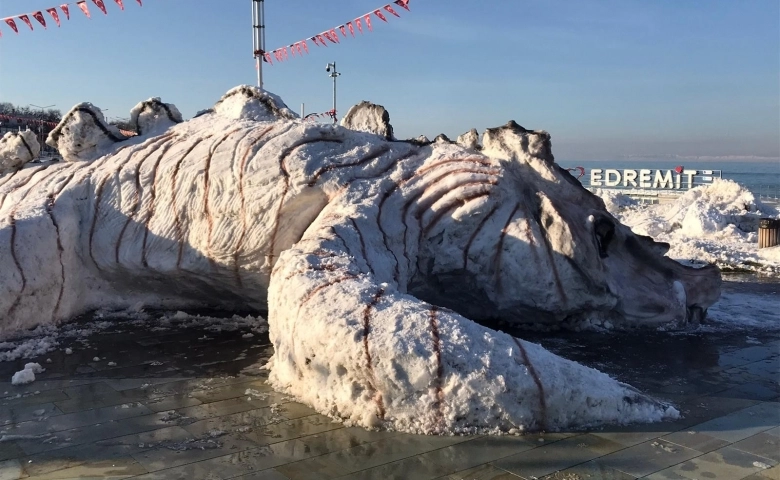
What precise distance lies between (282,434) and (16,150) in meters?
5.21

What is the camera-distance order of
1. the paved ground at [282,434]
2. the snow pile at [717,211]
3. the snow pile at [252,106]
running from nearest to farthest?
1. the paved ground at [282,434]
2. the snow pile at [252,106]
3. the snow pile at [717,211]

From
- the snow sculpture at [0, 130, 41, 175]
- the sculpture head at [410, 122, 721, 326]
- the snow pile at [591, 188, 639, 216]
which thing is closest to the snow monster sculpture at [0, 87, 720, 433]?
the sculpture head at [410, 122, 721, 326]

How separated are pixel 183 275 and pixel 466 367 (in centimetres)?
347

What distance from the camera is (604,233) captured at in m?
6.09

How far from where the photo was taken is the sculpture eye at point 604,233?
6059 mm

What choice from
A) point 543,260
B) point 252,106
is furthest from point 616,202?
point 252,106

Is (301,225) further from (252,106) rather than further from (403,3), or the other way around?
(403,3)

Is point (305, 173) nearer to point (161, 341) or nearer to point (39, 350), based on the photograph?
point (161, 341)

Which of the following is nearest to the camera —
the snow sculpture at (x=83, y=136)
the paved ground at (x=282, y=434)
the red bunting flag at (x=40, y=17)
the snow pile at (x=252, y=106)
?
the paved ground at (x=282, y=434)

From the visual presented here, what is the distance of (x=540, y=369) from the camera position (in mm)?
3580

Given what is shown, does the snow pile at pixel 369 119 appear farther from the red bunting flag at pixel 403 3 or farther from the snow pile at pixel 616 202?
the snow pile at pixel 616 202

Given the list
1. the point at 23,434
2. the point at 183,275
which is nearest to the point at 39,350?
the point at 183,275

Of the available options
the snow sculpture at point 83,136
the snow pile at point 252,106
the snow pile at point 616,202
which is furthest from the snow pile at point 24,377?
the snow pile at point 616,202

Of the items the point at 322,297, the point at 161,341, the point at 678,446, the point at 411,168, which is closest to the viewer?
the point at 678,446
